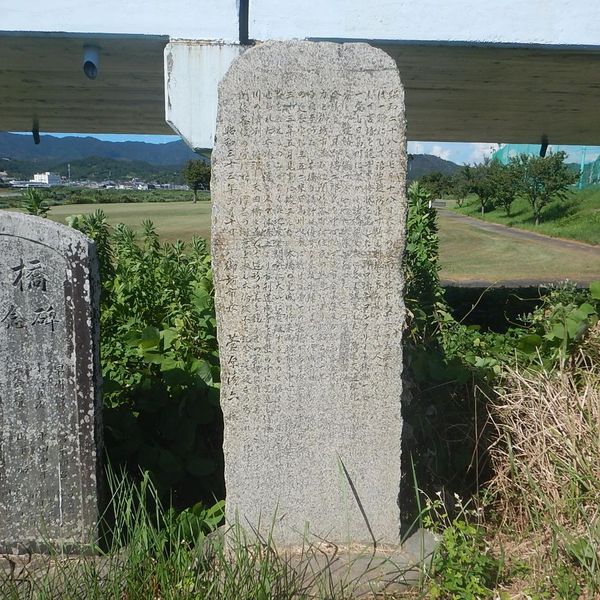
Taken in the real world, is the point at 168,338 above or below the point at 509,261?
above

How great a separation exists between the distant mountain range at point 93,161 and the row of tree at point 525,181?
Answer: 11.8ft

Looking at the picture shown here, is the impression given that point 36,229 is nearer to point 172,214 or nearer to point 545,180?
point 172,214

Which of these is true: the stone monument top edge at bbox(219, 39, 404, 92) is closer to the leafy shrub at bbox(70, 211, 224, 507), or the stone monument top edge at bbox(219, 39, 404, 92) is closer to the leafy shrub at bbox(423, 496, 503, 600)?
the leafy shrub at bbox(70, 211, 224, 507)

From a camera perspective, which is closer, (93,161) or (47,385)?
(47,385)

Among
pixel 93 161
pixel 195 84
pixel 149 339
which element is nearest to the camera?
pixel 195 84

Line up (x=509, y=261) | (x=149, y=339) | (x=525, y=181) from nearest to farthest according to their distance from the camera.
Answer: (x=149, y=339) < (x=509, y=261) < (x=525, y=181)

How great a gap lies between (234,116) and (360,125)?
49 centimetres

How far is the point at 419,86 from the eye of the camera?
4777mm

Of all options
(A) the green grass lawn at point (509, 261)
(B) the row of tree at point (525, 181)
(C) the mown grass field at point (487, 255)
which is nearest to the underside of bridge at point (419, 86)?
(C) the mown grass field at point (487, 255)

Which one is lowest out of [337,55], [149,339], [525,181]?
[149,339]

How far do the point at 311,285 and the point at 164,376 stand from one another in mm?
1196

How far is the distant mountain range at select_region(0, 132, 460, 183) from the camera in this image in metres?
14.9

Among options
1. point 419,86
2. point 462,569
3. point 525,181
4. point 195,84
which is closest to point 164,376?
point 195,84

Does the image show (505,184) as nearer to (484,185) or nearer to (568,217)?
(484,185)
